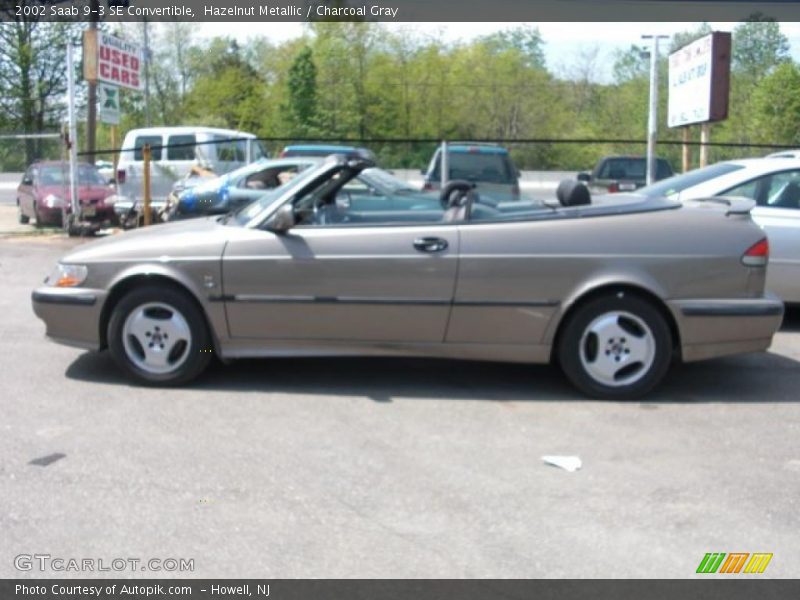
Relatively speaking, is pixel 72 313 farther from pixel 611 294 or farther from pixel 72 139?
pixel 72 139

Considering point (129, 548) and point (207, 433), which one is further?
point (207, 433)

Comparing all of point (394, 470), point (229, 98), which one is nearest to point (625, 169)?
point (394, 470)

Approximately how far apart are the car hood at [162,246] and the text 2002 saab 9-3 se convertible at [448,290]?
0.01 meters

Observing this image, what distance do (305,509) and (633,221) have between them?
3001mm

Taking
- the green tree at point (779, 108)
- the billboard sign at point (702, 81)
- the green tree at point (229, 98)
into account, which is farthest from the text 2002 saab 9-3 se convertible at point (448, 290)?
the green tree at point (229, 98)

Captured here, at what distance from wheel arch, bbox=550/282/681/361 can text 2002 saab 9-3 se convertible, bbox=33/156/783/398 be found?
0.04 ft

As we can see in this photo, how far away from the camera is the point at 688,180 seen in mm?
8727

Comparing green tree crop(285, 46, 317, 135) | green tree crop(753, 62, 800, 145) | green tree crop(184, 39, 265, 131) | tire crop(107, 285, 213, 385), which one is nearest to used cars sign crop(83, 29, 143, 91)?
tire crop(107, 285, 213, 385)

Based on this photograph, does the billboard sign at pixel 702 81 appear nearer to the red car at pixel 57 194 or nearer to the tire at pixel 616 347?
the tire at pixel 616 347

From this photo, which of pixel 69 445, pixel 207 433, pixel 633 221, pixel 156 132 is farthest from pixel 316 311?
pixel 156 132

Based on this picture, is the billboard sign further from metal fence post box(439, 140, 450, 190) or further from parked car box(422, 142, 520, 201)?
metal fence post box(439, 140, 450, 190)

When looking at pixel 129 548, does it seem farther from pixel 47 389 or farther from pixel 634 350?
pixel 634 350

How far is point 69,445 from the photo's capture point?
5066 mm

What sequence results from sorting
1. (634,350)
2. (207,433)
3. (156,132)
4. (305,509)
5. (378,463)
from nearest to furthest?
(305,509) < (378,463) < (207,433) < (634,350) < (156,132)
